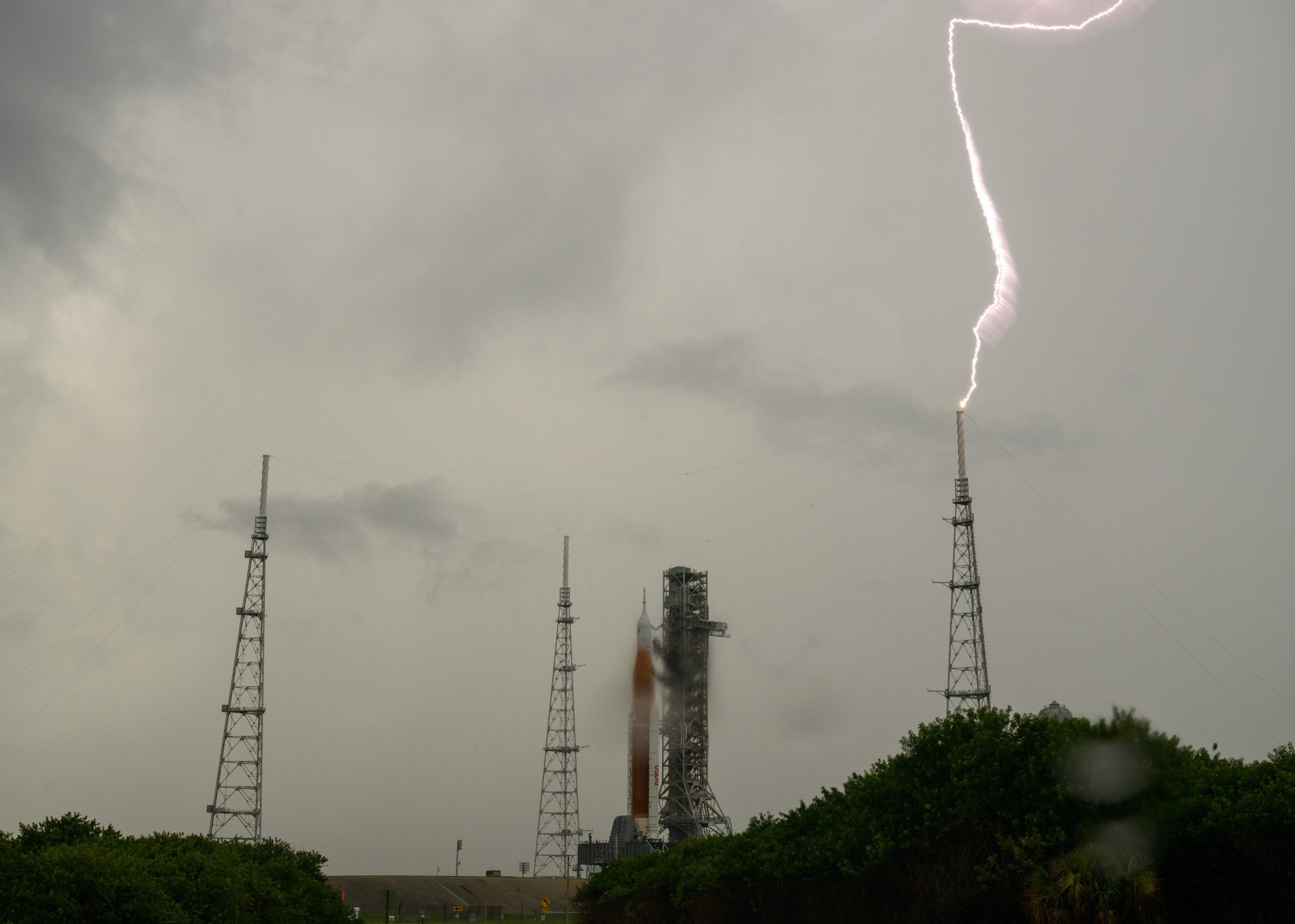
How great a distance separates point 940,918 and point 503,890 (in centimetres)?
8023

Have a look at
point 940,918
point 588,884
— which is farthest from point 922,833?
point 588,884

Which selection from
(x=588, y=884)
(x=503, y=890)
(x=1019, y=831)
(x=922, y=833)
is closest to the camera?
(x=1019, y=831)

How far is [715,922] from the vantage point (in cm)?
5047

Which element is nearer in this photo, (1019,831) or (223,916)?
(1019,831)

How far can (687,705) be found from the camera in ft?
297

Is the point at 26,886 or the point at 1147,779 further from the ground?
the point at 1147,779

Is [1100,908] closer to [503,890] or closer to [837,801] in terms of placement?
[837,801]

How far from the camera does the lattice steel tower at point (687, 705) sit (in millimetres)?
88375

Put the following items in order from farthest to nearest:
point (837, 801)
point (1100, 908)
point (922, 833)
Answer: point (837, 801) < point (922, 833) < point (1100, 908)

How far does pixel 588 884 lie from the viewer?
74.4 metres

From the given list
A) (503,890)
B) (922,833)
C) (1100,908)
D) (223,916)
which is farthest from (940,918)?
(503,890)

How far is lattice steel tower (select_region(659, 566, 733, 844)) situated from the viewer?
290ft

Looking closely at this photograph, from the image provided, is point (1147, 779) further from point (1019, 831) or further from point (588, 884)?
point (588, 884)

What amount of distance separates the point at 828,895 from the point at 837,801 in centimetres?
498
